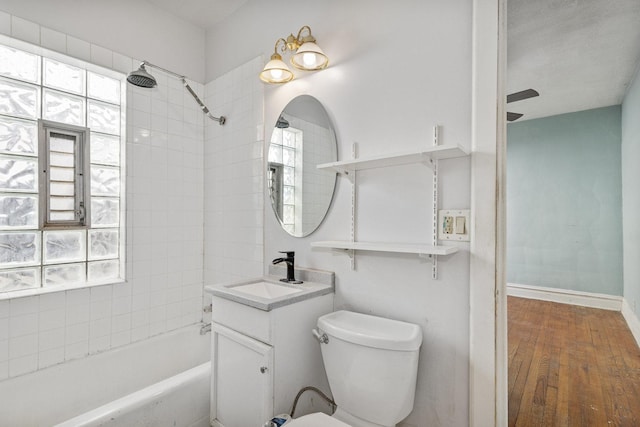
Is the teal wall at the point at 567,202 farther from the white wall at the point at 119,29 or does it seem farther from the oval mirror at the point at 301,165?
the white wall at the point at 119,29

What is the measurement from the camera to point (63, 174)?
1969 millimetres

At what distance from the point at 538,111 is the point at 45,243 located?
17.4 feet

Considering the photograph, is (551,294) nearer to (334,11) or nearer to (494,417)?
(494,417)

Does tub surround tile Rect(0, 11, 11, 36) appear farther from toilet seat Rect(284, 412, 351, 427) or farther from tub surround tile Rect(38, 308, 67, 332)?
toilet seat Rect(284, 412, 351, 427)

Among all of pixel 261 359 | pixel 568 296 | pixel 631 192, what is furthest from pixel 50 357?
pixel 568 296

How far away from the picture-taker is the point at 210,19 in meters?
2.49

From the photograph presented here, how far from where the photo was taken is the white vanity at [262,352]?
1.37 metres

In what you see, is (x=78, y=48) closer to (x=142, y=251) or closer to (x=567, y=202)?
(x=142, y=251)

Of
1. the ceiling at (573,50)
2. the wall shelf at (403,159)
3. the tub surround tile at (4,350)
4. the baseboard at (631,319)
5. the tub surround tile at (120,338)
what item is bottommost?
the baseboard at (631,319)

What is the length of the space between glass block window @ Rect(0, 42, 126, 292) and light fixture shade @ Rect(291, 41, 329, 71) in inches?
53.3

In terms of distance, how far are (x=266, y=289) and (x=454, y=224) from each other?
1106 millimetres

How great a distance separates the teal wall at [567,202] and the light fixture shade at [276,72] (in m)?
4.00

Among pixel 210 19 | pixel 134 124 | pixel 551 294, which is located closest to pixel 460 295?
pixel 134 124

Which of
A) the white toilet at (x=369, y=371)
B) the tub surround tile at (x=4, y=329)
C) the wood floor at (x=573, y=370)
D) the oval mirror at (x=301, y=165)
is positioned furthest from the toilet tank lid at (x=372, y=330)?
the tub surround tile at (x=4, y=329)
